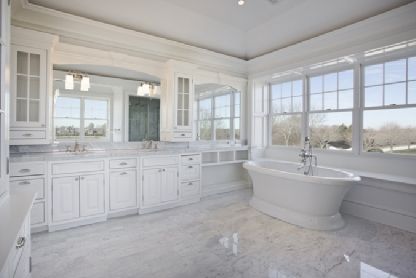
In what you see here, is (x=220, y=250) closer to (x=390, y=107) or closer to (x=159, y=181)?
(x=159, y=181)

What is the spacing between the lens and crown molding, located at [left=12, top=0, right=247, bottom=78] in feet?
8.97

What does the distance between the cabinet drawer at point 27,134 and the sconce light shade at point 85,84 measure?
85 cm

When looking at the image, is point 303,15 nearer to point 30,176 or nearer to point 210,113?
point 210,113

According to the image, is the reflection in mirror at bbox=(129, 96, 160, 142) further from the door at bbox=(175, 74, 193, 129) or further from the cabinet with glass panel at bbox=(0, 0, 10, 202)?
the cabinet with glass panel at bbox=(0, 0, 10, 202)

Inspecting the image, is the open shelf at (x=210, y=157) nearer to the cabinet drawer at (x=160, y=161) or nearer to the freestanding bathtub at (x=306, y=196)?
the cabinet drawer at (x=160, y=161)

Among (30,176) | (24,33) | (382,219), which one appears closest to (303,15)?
(382,219)

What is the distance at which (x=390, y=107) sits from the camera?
132 inches

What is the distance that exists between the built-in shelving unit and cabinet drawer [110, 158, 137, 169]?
1.36 meters

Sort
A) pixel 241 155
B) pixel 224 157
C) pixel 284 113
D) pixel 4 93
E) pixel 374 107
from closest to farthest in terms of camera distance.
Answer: pixel 4 93 < pixel 374 107 < pixel 224 157 < pixel 284 113 < pixel 241 155

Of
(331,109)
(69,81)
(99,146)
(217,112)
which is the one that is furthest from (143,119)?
(331,109)

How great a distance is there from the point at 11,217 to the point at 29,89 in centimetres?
223

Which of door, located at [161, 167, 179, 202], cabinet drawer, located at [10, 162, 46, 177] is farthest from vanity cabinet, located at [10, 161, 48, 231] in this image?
door, located at [161, 167, 179, 202]

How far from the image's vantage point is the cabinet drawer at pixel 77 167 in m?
2.74

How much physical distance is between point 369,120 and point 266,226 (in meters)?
2.39
